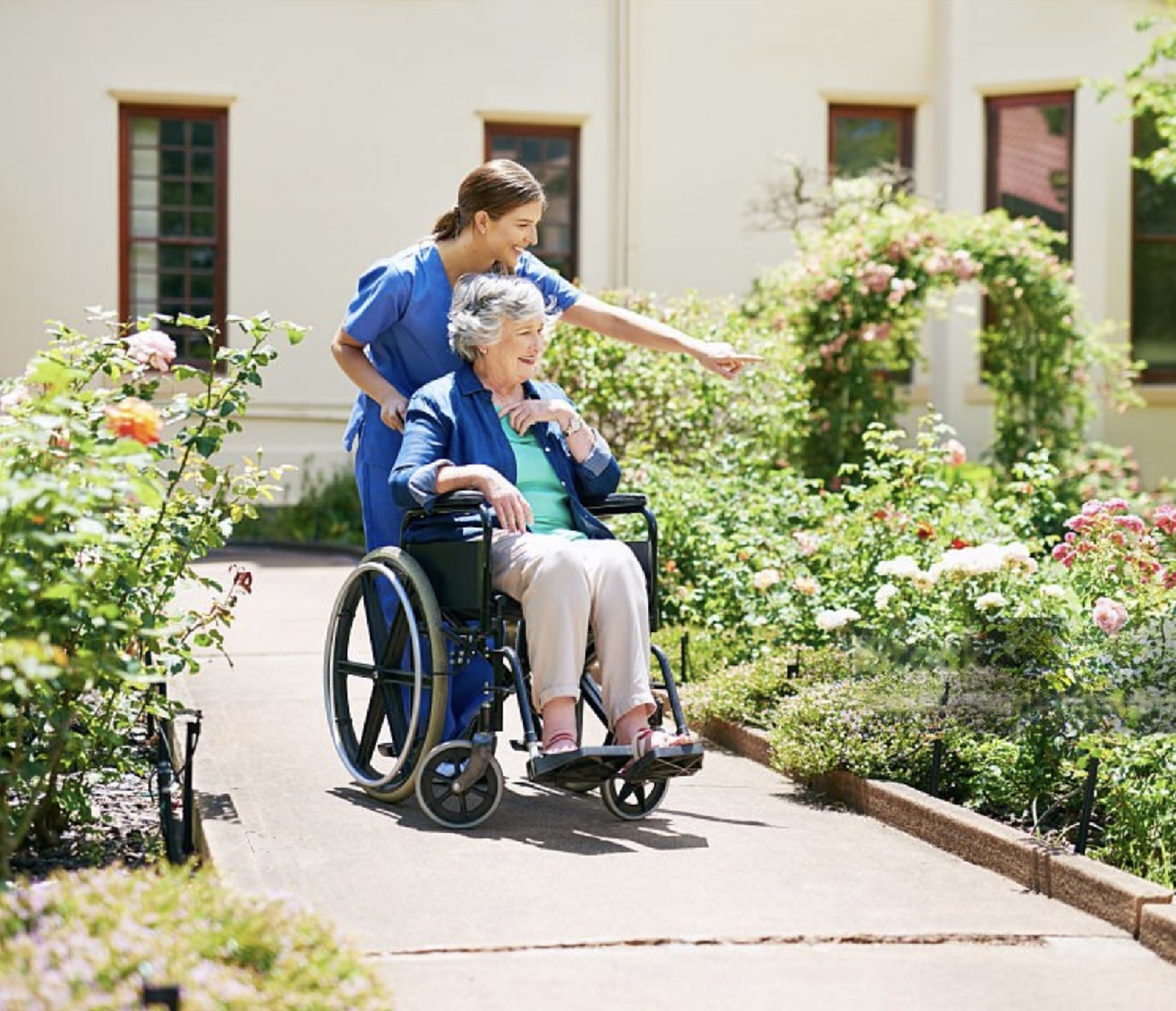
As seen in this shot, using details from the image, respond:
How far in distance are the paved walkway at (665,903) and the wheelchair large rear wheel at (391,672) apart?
0.12m

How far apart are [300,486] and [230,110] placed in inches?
111

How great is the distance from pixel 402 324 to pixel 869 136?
10345mm

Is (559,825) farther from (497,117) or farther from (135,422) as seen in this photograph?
(497,117)

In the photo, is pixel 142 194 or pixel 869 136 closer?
pixel 142 194

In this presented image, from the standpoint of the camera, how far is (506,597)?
16.1ft

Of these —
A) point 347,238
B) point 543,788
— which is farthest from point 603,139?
point 543,788

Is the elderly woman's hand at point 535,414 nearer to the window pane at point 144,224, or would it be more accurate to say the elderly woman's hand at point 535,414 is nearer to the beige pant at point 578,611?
the beige pant at point 578,611

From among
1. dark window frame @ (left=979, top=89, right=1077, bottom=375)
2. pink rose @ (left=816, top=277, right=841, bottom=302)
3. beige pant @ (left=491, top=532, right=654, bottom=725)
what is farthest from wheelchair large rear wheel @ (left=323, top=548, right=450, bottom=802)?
dark window frame @ (left=979, top=89, right=1077, bottom=375)

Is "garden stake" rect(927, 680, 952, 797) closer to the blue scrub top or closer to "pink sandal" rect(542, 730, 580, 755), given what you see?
"pink sandal" rect(542, 730, 580, 755)

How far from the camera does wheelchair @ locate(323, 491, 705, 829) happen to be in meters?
4.76

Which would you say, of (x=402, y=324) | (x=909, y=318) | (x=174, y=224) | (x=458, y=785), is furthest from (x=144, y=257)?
(x=458, y=785)

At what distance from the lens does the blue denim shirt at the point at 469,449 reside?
4.98 meters

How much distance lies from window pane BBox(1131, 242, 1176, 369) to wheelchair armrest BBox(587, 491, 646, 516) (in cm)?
1040

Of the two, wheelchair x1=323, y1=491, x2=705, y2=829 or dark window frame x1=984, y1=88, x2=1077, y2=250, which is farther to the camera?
dark window frame x1=984, y1=88, x2=1077, y2=250
